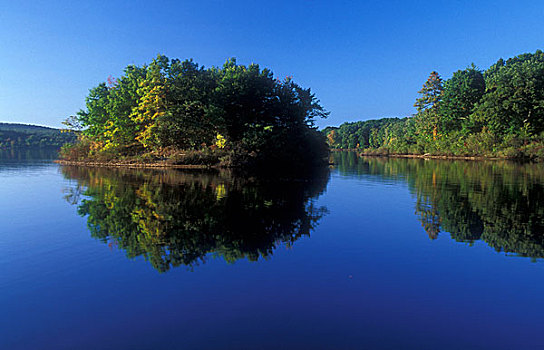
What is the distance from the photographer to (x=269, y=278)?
8336mm

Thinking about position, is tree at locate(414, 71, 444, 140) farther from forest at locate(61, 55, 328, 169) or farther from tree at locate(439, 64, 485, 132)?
forest at locate(61, 55, 328, 169)

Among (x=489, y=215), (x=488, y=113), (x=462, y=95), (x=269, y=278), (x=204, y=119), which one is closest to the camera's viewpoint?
(x=269, y=278)

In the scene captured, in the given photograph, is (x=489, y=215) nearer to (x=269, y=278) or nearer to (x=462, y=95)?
(x=269, y=278)

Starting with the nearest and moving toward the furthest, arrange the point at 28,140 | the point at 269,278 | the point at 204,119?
the point at 269,278
the point at 204,119
the point at 28,140

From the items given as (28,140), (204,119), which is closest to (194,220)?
(204,119)

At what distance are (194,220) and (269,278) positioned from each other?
686cm

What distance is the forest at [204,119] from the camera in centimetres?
4566

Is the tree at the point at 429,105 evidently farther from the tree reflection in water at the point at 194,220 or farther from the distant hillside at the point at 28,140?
the distant hillside at the point at 28,140

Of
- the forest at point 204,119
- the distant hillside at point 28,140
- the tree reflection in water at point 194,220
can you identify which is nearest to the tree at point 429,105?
the forest at point 204,119

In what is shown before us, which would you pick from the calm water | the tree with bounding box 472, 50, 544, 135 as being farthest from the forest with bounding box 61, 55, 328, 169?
the tree with bounding box 472, 50, 544, 135

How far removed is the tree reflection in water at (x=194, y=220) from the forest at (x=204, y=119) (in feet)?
75.1

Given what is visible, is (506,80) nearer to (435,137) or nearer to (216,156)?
(435,137)

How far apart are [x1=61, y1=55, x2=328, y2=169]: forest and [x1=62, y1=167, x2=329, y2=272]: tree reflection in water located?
22.9 meters

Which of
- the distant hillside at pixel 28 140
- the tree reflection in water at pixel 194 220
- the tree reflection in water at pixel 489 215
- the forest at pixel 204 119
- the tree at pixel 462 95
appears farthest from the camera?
the distant hillside at pixel 28 140
